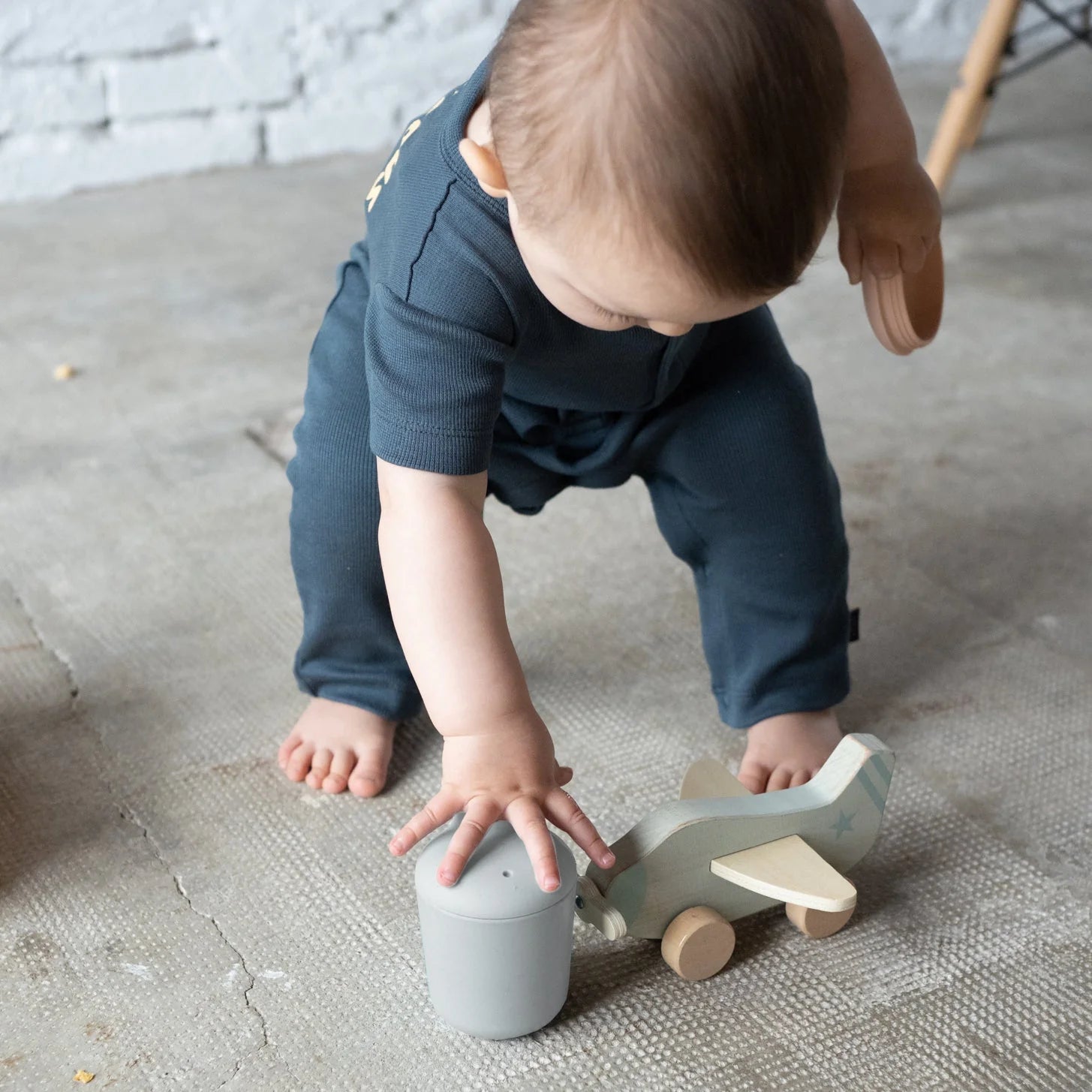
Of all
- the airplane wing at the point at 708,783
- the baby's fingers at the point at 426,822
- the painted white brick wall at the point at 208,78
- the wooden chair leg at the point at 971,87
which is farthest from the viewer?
the painted white brick wall at the point at 208,78

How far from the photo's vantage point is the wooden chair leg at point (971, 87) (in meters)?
1.72

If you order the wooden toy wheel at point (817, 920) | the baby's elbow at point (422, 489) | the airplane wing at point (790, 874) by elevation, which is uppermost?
the baby's elbow at point (422, 489)

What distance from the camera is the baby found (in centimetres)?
51

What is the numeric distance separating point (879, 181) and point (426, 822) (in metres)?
0.46

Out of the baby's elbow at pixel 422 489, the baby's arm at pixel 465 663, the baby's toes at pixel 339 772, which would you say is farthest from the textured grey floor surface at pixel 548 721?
the baby's elbow at pixel 422 489

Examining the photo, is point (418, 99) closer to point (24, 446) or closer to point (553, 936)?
point (24, 446)

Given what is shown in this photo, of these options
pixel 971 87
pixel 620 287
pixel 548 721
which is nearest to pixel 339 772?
pixel 548 721

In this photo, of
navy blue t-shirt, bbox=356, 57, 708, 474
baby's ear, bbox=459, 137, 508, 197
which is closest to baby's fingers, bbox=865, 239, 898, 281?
navy blue t-shirt, bbox=356, 57, 708, 474

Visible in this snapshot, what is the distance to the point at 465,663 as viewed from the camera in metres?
0.64

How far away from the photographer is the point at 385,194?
2.45ft

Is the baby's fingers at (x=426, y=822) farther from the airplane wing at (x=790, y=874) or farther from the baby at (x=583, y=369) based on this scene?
the airplane wing at (x=790, y=874)

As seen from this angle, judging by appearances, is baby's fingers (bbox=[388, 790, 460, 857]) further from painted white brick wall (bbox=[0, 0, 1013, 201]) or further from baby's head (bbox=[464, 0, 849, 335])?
painted white brick wall (bbox=[0, 0, 1013, 201])

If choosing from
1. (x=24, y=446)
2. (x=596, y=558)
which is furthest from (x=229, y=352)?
(x=596, y=558)

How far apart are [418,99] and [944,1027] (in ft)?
6.19
